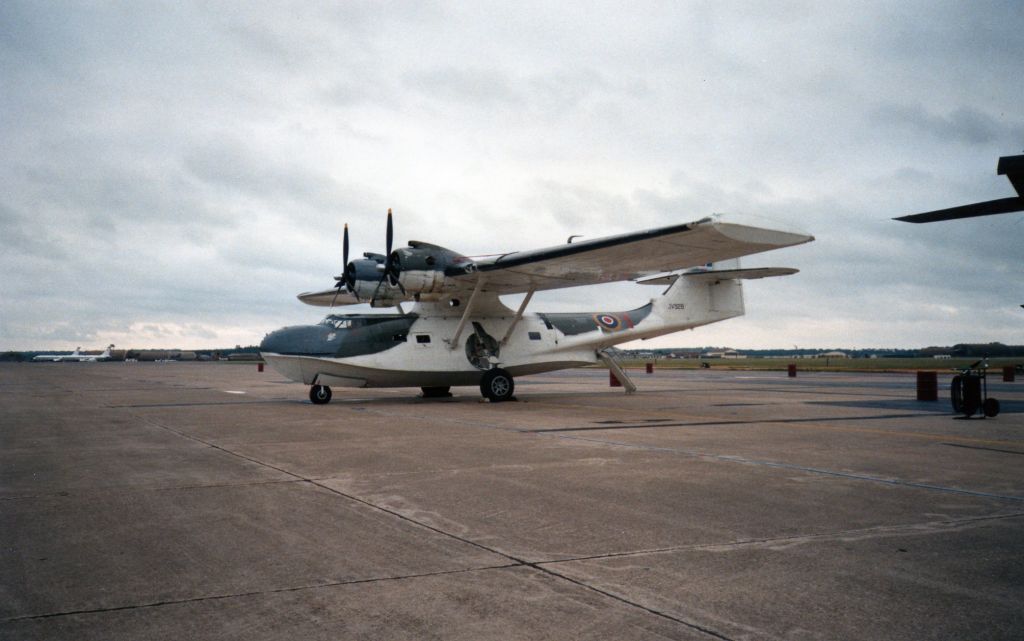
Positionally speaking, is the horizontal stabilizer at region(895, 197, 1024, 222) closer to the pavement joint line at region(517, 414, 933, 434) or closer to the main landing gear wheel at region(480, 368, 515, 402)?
the pavement joint line at region(517, 414, 933, 434)

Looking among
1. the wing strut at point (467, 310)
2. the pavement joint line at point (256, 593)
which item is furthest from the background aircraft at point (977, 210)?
the wing strut at point (467, 310)

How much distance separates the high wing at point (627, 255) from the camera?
14031 mm

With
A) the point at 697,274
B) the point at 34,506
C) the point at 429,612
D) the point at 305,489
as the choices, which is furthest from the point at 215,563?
the point at 697,274

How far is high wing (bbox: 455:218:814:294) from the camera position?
14.0m

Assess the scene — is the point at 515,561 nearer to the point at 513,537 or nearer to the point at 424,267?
A: the point at 513,537

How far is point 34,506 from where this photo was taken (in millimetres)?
6227

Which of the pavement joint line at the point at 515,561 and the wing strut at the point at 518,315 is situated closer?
the pavement joint line at the point at 515,561

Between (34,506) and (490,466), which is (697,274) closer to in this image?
(490,466)

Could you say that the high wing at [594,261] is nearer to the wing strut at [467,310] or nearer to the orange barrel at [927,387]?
the wing strut at [467,310]

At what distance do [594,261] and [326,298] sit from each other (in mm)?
10732

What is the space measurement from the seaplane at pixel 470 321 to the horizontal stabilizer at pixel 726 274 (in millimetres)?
50

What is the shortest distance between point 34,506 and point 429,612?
4.56 m

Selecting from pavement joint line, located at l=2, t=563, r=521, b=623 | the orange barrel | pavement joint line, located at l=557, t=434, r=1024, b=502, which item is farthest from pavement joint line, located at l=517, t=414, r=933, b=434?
pavement joint line, located at l=2, t=563, r=521, b=623

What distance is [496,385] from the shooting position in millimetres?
20062
